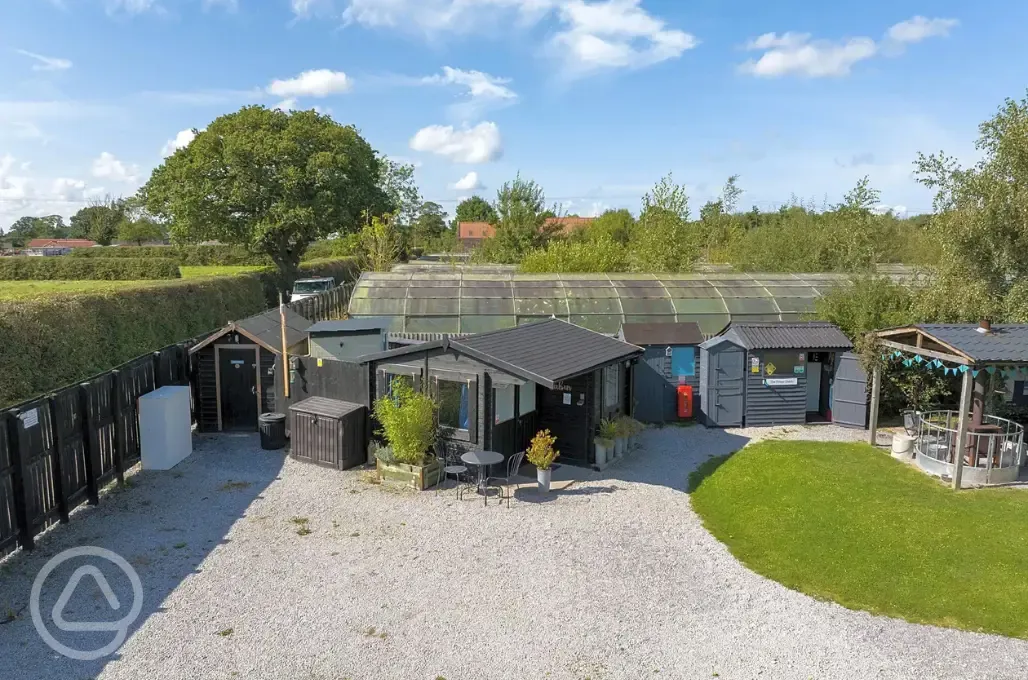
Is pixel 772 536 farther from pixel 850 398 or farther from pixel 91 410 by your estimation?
pixel 91 410

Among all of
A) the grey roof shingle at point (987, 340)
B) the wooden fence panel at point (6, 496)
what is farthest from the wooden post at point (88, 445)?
the grey roof shingle at point (987, 340)

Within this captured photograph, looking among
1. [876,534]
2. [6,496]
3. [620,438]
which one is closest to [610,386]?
[620,438]

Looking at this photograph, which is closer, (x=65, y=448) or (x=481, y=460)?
(x=65, y=448)

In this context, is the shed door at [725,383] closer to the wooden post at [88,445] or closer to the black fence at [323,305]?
the wooden post at [88,445]

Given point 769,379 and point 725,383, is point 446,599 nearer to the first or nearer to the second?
point 725,383

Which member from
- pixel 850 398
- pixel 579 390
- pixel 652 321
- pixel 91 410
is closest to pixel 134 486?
pixel 91 410

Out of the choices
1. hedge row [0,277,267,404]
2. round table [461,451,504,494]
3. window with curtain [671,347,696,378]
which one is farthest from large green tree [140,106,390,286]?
round table [461,451,504,494]
